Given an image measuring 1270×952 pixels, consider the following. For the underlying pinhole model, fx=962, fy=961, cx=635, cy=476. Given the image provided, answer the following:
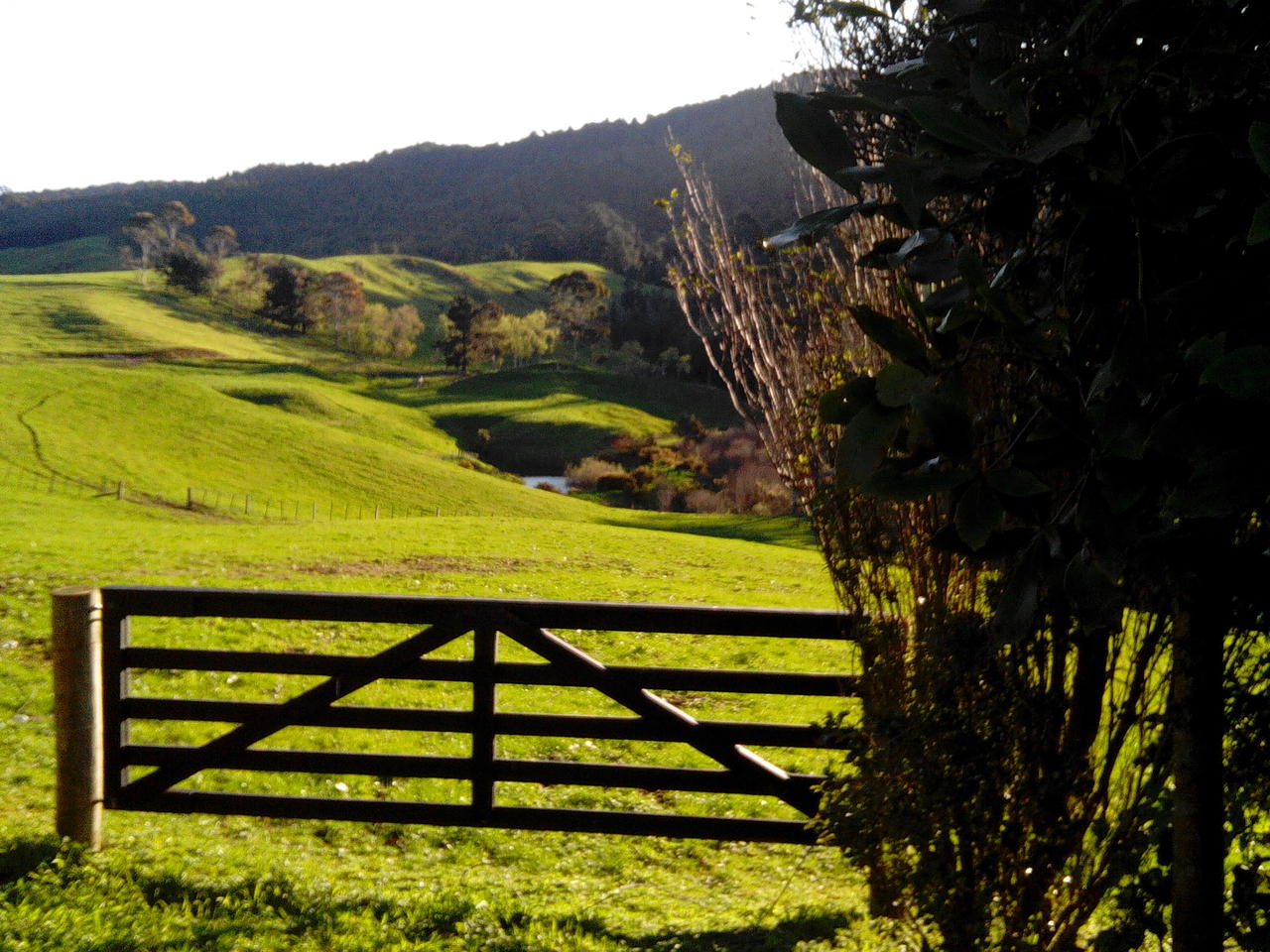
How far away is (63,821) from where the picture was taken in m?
5.06

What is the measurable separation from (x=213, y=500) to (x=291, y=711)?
30959mm

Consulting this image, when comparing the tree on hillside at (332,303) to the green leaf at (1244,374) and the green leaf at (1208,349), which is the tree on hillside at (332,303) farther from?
the green leaf at (1244,374)

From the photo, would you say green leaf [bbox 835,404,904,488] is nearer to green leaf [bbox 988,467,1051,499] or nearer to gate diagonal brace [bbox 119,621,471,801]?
green leaf [bbox 988,467,1051,499]

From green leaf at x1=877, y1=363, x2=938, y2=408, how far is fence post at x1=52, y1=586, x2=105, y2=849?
489 cm

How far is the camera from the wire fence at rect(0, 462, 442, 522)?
30.3 meters

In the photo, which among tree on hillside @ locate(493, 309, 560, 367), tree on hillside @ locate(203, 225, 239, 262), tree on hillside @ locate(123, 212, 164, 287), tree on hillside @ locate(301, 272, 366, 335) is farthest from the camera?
tree on hillside @ locate(203, 225, 239, 262)

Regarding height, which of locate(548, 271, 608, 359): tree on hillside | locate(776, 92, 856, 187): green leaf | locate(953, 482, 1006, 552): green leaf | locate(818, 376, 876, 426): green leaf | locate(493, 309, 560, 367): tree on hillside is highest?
locate(548, 271, 608, 359): tree on hillside

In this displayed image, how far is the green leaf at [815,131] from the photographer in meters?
1.47

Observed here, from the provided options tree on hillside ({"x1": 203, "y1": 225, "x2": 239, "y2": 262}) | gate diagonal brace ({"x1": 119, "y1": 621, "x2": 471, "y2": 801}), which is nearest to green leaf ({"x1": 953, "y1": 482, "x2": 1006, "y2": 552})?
gate diagonal brace ({"x1": 119, "y1": 621, "x2": 471, "y2": 801})

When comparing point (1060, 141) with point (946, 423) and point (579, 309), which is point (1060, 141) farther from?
point (579, 309)

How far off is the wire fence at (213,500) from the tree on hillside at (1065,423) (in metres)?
31.2

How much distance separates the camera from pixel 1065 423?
1.47m

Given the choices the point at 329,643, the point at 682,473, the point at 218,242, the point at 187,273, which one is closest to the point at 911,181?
the point at 329,643

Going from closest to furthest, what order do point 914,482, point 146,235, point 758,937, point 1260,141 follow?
point 1260,141, point 914,482, point 758,937, point 146,235
